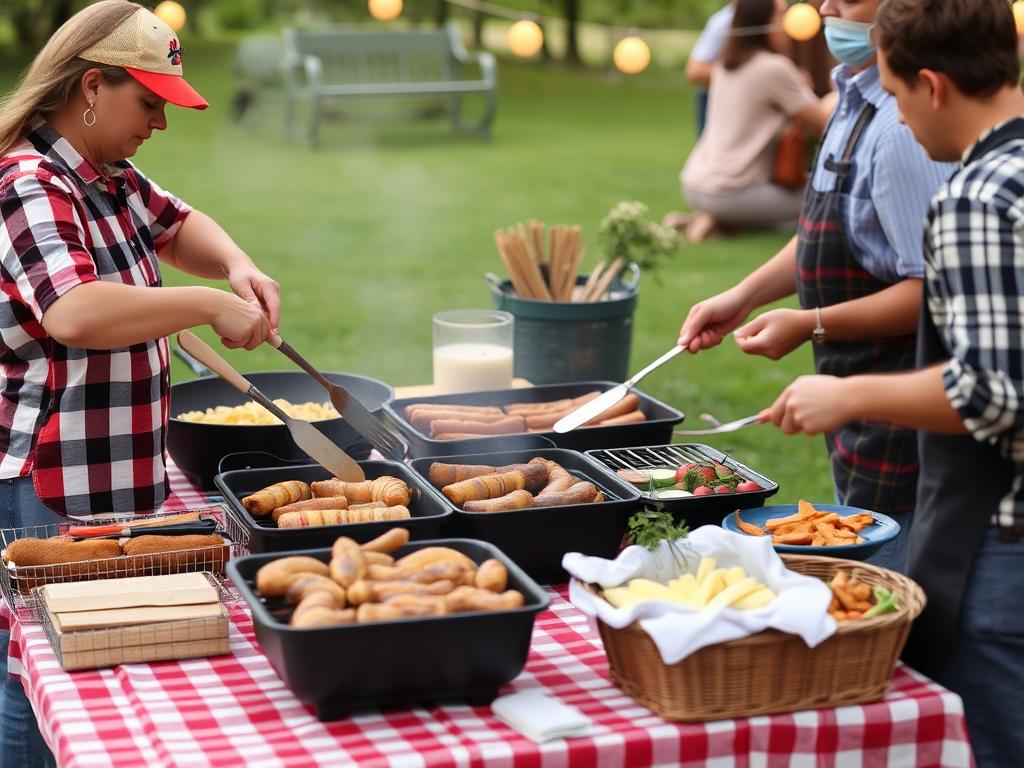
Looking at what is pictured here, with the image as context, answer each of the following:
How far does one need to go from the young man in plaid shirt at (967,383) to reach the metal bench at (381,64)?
12.8 metres

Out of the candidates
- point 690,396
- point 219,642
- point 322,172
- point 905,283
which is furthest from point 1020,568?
point 322,172

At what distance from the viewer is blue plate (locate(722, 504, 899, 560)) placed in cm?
231

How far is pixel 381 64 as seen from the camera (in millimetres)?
15945

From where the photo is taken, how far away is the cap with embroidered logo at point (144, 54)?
8.11 ft

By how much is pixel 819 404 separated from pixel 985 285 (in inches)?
11.2

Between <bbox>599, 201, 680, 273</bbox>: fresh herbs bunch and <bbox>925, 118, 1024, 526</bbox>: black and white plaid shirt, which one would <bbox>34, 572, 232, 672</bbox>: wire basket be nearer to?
<bbox>925, 118, 1024, 526</bbox>: black and white plaid shirt

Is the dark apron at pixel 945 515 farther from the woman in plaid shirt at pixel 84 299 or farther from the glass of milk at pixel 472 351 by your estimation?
the glass of milk at pixel 472 351

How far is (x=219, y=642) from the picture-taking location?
2111 millimetres

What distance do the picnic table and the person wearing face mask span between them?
77cm

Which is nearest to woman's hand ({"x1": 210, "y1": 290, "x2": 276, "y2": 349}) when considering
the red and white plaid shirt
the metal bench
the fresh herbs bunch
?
the red and white plaid shirt

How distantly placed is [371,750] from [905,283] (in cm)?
148

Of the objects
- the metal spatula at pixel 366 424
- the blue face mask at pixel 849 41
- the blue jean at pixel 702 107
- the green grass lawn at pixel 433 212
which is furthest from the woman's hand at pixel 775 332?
the blue jean at pixel 702 107

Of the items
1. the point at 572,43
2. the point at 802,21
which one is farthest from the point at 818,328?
the point at 572,43

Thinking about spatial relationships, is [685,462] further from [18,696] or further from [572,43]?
[572,43]
